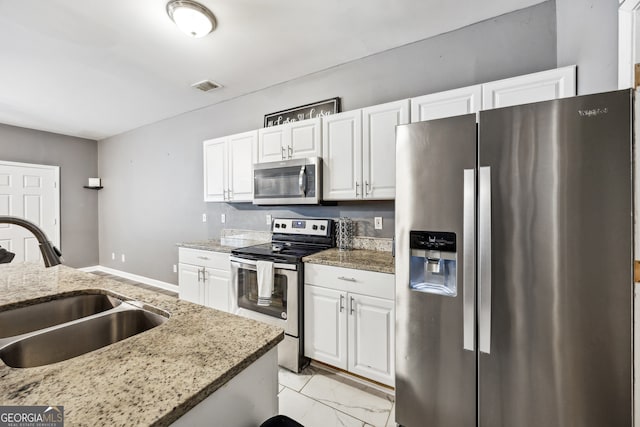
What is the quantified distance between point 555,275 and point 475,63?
5.87ft

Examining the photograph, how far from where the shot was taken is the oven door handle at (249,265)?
218 cm

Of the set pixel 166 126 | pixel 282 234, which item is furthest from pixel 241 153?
pixel 166 126

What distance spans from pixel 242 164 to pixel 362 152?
4.62ft

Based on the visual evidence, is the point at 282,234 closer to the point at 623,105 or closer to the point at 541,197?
the point at 541,197

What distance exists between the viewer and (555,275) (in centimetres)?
121

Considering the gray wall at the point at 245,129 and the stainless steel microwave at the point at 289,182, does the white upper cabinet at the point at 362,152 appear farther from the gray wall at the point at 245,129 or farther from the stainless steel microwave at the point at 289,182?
the gray wall at the point at 245,129

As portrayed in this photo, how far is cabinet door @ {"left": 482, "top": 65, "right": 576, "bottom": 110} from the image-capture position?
159 cm

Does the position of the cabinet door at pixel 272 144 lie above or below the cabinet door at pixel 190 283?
above

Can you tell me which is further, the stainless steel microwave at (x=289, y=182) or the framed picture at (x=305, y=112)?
the framed picture at (x=305, y=112)

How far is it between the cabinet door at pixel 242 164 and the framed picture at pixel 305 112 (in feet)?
1.28

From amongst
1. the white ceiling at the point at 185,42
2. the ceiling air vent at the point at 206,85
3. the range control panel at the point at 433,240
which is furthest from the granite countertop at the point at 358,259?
the ceiling air vent at the point at 206,85

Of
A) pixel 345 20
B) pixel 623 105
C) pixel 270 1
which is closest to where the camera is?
pixel 623 105

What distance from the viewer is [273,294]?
2301 mm

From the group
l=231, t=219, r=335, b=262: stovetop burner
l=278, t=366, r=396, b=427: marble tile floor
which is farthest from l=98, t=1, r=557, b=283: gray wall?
l=278, t=366, r=396, b=427: marble tile floor
